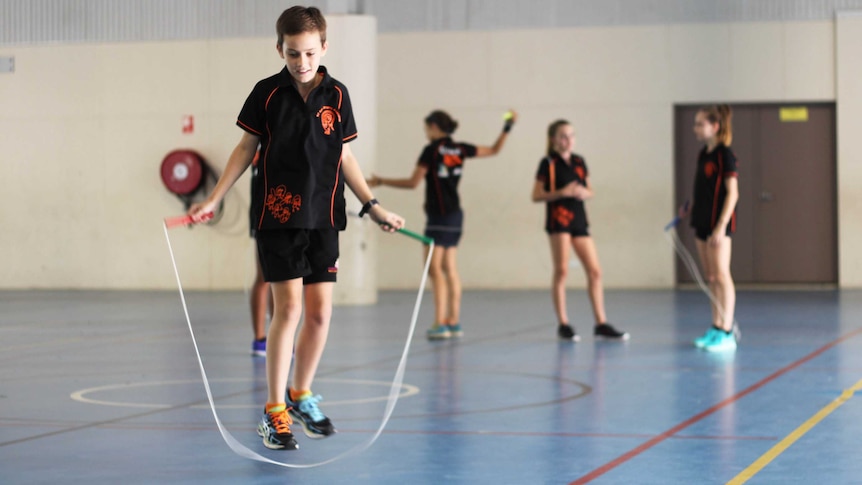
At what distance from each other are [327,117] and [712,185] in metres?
4.96

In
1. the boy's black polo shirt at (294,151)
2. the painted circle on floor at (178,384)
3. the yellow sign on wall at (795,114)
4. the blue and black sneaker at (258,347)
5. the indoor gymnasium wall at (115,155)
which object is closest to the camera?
the boy's black polo shirt at (294,151)

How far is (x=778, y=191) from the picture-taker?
17391 mm

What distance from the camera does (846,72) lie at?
55.3 ft

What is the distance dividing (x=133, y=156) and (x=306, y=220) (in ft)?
47.7

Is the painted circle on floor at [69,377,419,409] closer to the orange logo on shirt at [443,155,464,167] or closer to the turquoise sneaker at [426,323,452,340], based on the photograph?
the turquoise sneaker at [426,323,452,340]

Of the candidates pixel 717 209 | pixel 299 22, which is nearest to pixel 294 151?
pixel 299 22

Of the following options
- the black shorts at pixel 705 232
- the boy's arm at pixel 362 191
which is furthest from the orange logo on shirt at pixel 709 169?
the boy's arm at pixel 362 191

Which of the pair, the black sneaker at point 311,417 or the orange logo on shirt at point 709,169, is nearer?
the black sneaker at point 311,417

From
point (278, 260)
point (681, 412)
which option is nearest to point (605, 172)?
point (681, 412)

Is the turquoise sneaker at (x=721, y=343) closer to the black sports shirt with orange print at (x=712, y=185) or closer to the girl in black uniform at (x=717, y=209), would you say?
the girl in black uniform at (x=717, y=209)

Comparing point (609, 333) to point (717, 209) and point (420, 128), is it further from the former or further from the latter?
point (420, 128)

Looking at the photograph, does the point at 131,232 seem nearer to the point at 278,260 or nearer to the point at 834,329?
the point at 834,329

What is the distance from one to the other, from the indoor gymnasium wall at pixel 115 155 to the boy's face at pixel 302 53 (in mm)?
13356

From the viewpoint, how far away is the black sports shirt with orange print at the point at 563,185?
973 cm
